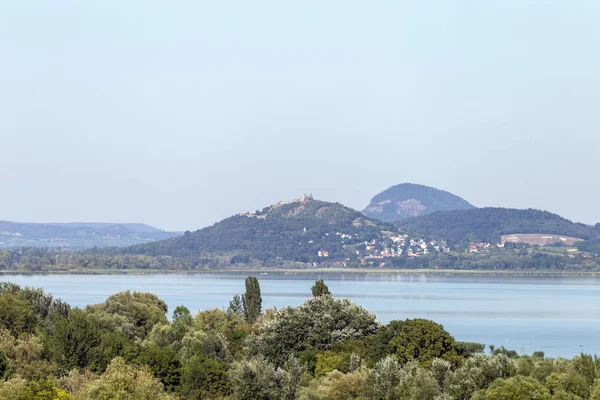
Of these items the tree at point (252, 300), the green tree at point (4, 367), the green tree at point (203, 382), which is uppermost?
the tree at point (252, 300)

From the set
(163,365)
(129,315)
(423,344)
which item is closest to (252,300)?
(129,315)

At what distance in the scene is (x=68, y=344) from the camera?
44594 mm

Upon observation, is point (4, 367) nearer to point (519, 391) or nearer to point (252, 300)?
point (519, 391)

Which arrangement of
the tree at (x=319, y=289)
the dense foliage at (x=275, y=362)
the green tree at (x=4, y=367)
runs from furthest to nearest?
1. the tree at (x=319, y=289)
2. the green tree at (x=4, y=367)
3. the dense foliage at (x=275, y=362)

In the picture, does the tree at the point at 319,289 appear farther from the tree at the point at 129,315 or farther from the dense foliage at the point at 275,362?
the tree at the point at 129,315

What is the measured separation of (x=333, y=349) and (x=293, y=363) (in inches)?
205

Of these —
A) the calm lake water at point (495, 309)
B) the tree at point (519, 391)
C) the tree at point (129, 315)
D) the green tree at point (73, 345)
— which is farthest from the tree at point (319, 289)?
the tree at point (519, 391)

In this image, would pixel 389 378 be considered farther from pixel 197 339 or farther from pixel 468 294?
pixel 468 294

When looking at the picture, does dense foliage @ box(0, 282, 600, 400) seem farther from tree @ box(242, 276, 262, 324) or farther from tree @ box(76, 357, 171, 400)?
tree @ box(242, 276, 262, 324)

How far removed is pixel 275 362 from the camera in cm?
5072

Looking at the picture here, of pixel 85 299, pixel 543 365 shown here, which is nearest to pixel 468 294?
pixel 85 299

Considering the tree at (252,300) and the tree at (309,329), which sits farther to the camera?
the tree at (252,300)

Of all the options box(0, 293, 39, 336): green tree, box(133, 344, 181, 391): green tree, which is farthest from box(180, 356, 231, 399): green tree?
box(0, 293, 39, 336): green tree

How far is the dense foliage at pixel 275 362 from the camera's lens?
3641 centimetres
